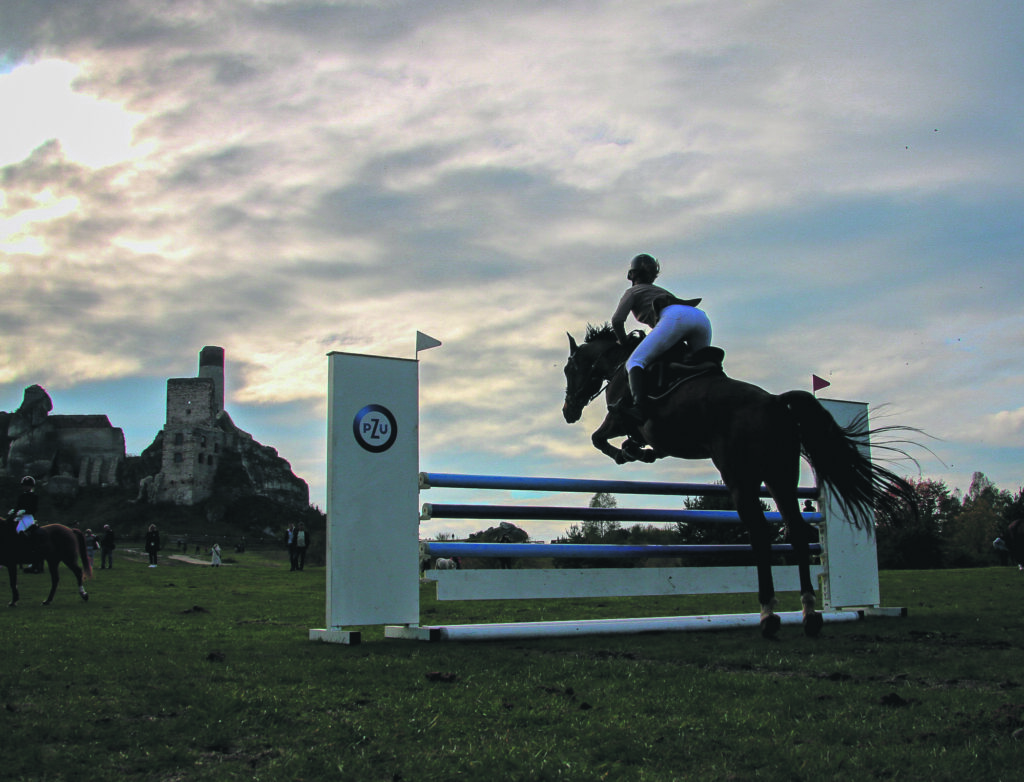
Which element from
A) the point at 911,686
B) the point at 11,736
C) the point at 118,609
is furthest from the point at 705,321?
the point at 118,609

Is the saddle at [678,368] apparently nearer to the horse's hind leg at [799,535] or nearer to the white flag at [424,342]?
the horse's hind leg at [799,535]

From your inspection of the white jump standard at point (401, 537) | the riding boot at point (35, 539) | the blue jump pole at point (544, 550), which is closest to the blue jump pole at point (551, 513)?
the white jump standard at point (401, 537)

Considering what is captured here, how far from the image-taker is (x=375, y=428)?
6516 mm

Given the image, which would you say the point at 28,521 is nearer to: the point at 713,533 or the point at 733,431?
the point at 713,533

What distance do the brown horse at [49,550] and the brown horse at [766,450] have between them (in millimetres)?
10044

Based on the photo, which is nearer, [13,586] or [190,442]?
[13,586]

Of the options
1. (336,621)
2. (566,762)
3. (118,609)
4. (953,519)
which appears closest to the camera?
(566,762)

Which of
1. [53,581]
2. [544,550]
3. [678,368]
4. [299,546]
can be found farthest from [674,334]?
[299,546]

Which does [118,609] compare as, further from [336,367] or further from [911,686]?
[911,686]

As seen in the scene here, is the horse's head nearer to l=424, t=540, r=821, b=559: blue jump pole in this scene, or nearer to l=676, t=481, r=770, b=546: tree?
l=424, t=540, r=821, b=559: blue jump pole

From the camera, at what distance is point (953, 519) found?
7531 centimetres

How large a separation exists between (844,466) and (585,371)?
218 cm

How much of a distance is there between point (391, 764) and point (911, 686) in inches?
97.4

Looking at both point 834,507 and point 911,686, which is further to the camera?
point 834,507
